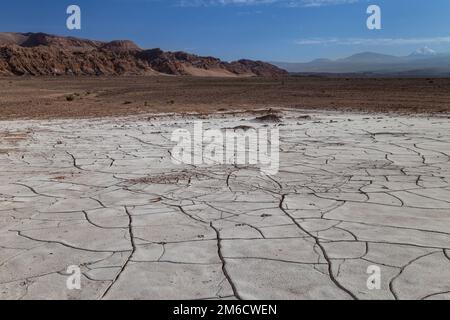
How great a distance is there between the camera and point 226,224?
16.1ft

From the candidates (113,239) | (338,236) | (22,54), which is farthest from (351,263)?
(22,54)

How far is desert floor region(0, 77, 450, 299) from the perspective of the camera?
364 centimetres

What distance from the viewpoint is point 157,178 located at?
270 inches

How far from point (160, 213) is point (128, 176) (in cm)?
186
